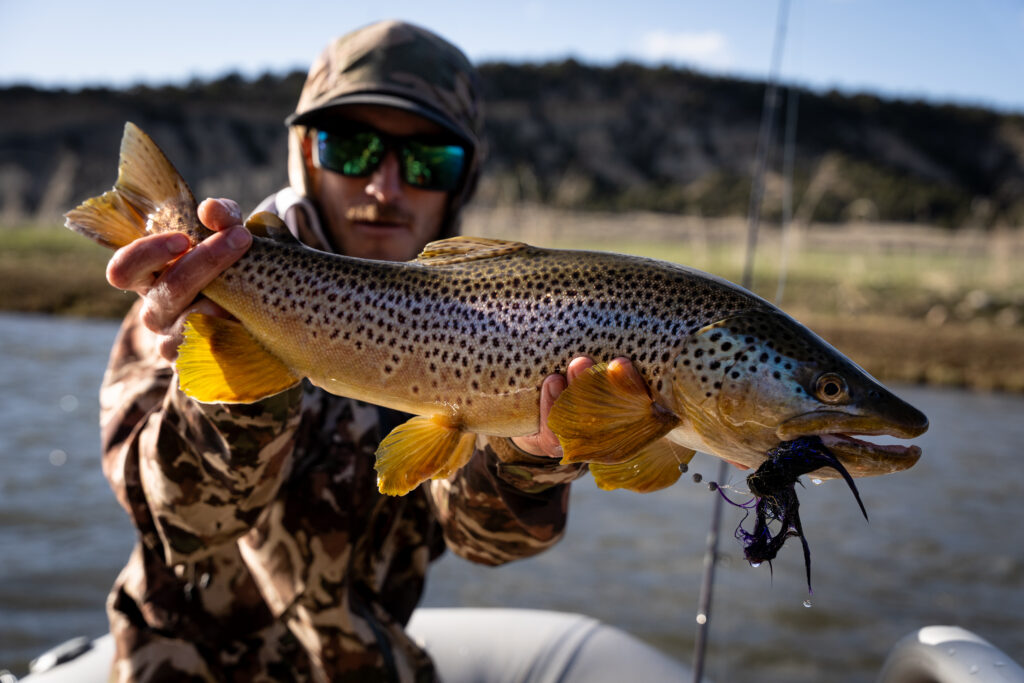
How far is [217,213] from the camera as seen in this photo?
2.35 m

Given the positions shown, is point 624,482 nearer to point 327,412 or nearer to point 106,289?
point 327,412

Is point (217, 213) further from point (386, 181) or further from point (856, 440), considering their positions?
point (856, 440)

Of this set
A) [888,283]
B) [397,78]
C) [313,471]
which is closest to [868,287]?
[888,283]

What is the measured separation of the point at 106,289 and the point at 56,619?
21.7 meters

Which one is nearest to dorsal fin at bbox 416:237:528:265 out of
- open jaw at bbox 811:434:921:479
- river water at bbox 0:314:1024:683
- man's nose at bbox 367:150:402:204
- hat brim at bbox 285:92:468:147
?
open jaw at bbox 811:434:921:479

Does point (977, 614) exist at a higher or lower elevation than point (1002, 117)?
lower

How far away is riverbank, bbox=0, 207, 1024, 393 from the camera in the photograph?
67.3 feet

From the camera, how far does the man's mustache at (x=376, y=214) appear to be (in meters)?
3.54

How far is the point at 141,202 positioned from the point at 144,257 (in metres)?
0.23

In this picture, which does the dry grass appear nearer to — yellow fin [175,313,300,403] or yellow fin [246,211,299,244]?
yellow fin [246,211,299,244]

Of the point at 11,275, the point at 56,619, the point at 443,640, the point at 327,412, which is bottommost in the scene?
the point at 11,275

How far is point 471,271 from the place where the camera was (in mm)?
A: 2318

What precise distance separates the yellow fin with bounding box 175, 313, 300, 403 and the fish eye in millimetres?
1429

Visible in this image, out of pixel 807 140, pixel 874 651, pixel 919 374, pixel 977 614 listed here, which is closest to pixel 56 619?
pixel 874 651
